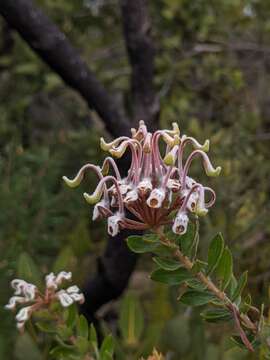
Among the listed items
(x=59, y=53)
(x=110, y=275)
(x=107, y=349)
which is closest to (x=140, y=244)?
(x=107, y=349)

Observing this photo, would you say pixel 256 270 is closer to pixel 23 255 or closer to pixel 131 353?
pixel 131 353

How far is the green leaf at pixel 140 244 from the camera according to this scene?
2.21ft

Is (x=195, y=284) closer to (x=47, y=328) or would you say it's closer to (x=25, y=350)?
(x=47, y=328)

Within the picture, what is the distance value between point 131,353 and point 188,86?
142 cm

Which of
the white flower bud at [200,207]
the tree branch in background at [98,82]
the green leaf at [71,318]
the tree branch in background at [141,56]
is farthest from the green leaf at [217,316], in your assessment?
the tree branch in background at [141,56]

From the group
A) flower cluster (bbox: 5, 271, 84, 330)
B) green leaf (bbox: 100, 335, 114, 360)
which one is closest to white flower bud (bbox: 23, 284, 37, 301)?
flower cluster (bbox: 5, 271, 84, 330)

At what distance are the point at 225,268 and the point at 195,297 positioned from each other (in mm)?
39

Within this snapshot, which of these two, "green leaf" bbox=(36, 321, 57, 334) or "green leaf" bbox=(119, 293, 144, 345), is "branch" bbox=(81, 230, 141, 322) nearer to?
"green leaf" bbox=(119, 293, 144, 345)

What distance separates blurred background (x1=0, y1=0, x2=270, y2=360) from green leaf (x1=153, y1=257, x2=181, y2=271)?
55cm

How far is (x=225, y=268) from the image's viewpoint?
0.68 metres

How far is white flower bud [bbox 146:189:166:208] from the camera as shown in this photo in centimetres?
61

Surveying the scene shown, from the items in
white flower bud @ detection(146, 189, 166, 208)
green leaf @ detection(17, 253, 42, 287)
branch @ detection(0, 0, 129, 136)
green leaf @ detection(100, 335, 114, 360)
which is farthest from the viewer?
branch @ detection(0, 0, 129, 136)

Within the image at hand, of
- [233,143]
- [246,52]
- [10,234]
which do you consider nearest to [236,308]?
[10,234]

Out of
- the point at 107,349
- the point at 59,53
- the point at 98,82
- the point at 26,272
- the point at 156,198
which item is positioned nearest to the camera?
the point at 156,198
